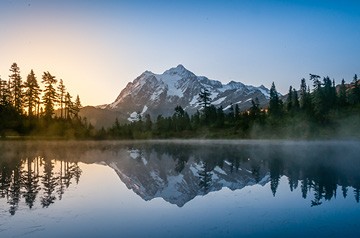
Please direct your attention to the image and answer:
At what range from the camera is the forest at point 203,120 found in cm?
9131

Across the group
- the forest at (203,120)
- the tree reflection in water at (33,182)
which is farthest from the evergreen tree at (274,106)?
the tree reflection in water at (33,182)

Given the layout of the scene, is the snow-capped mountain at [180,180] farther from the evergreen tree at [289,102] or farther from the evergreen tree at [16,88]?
the evergreen tree at [289,102]

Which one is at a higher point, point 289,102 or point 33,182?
point 289,102

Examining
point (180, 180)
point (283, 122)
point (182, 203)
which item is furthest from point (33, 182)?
point (283, 122)

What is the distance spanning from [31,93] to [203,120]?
70112 mm

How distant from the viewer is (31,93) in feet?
328

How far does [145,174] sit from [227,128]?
10358 centimetres

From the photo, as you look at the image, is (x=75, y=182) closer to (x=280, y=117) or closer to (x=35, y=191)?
(x=35, y=191)

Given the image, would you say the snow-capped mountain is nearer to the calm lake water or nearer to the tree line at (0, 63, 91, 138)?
the calm lake water

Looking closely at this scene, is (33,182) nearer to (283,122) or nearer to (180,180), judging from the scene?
(180,180)

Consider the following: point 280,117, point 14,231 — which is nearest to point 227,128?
point 280,117

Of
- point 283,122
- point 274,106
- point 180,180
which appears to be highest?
point 274,106

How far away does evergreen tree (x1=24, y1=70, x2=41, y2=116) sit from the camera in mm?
99400

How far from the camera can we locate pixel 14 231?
14781mm
